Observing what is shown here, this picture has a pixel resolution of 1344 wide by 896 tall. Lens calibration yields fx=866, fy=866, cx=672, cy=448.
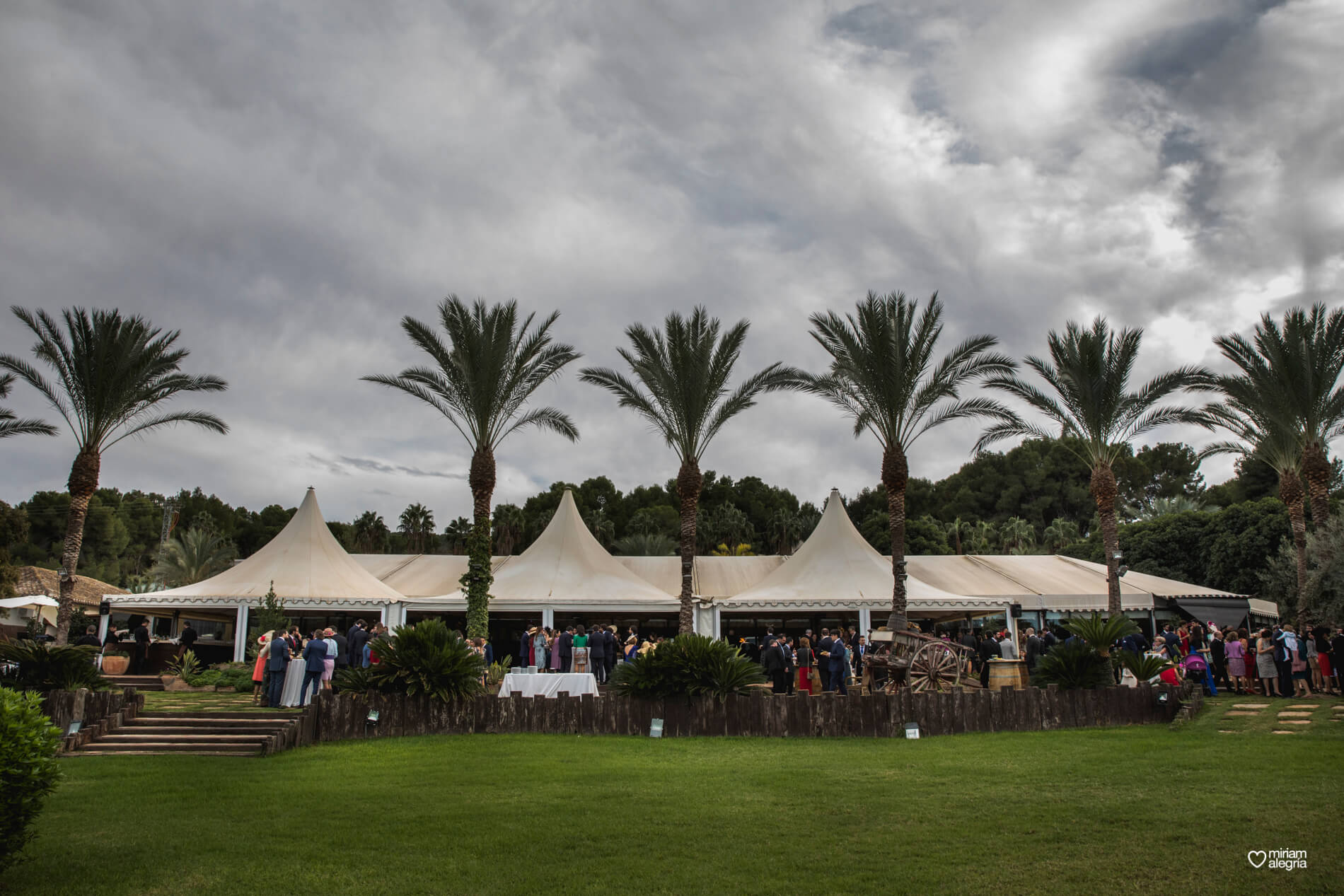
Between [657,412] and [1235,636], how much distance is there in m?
13.0

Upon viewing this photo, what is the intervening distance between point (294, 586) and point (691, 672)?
15.6 metres

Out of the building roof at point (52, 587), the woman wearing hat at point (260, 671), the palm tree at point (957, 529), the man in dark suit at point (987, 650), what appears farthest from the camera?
the palm tree at point (957, 529)

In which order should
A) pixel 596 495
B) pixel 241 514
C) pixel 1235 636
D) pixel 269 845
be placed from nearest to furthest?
pixel 269 845 < pixel 1235 636 < pixel 596 495 < pixel 241 514

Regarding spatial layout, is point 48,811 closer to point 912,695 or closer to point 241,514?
point 912,695

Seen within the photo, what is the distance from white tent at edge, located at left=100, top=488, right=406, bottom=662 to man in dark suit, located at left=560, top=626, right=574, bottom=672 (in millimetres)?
7185

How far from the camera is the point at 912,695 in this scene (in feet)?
38.8

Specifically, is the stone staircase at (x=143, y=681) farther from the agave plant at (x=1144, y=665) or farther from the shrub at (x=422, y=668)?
the agave plant at (x=1144, y=665)

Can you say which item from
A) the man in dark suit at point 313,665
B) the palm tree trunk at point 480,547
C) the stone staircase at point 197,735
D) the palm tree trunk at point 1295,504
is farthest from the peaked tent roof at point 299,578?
the palm tree trunk at point 1295,504

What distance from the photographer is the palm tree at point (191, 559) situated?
46228 millimetres

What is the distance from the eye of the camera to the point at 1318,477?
802 inches

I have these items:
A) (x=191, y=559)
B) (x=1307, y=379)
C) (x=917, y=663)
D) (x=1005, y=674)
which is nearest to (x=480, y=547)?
(x=917, y=663)

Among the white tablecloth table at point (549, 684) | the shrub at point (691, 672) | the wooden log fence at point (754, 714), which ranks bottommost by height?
the wooden log fence at point (754, 714)

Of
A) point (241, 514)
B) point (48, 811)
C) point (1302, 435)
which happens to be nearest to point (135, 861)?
point (48, 811)

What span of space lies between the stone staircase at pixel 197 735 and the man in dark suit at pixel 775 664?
806 cm
